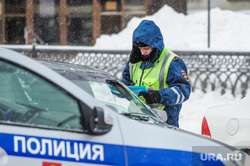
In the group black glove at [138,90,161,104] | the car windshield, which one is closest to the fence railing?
black glove at [138,90,161,104]

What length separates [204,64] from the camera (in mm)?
12266

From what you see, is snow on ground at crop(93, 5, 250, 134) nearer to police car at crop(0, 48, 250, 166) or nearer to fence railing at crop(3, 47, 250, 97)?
fence railing at crop(3, 47, 250, 97)

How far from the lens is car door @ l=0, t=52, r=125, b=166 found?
9.53 feet

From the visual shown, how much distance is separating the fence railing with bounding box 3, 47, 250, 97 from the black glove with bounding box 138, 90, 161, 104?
301 inches

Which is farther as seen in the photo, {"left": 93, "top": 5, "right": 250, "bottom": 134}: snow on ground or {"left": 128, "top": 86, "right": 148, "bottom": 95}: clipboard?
{"left": 93, "top": 5, "right": 250, "bottom": 134}: snow on ground

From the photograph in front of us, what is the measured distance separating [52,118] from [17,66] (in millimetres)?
347

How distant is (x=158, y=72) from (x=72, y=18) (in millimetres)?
12716

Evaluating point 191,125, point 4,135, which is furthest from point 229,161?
point 191,125

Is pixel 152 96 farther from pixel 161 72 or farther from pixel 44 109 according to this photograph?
pixel 44 109

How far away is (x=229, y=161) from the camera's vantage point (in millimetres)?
3248

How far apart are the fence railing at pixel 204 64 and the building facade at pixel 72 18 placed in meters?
4.14

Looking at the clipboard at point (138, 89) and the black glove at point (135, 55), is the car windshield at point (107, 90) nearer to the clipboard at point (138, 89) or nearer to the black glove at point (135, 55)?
the clipboard at point (138, 89)

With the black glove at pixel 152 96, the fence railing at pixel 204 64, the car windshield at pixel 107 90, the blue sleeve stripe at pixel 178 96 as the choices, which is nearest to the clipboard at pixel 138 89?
the black glove at pixel 152 96
